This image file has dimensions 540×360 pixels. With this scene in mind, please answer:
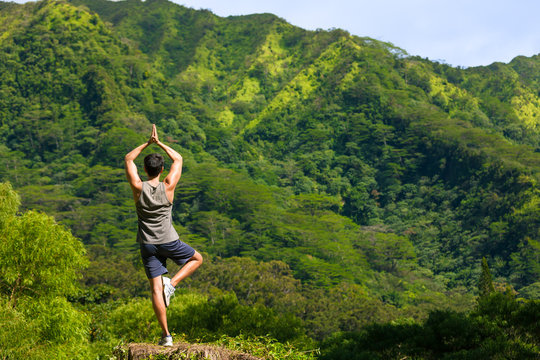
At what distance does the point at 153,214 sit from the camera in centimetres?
530

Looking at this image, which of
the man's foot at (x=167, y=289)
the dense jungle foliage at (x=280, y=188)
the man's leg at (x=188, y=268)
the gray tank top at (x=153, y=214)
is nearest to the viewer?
the gray tank top at (x=153, y=214)

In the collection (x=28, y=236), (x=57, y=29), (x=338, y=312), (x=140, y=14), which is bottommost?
(x=338, y=312)

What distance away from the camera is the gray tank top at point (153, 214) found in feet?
17.3

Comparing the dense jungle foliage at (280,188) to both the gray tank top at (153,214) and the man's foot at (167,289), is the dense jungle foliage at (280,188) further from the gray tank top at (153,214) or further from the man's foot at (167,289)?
the gray tank top at (153,214)

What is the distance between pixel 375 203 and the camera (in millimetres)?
88250

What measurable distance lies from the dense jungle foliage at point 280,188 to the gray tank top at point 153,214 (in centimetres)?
680

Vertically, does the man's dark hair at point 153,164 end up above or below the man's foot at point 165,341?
above

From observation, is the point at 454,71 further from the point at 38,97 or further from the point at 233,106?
the point at 38,97

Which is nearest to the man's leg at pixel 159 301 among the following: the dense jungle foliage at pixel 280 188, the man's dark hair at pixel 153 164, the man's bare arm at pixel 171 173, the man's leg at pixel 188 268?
the man's leg at pixel 188 268

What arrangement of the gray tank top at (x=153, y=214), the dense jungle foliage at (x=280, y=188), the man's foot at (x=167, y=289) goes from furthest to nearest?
the dense jungle foliage at (x=280, y=188), the man's foot at (x=167, y=289), the gray tank top at (x=153, y=214)

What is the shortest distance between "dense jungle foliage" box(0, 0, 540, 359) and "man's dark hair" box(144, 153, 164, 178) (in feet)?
23.0

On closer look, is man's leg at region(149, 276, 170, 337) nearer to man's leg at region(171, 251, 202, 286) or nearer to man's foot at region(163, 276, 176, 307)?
man's foot at region(163, 276, 176, 307)

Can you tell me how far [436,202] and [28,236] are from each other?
72.1 m

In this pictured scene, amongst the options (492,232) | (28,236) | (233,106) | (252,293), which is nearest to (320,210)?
(492,232)
